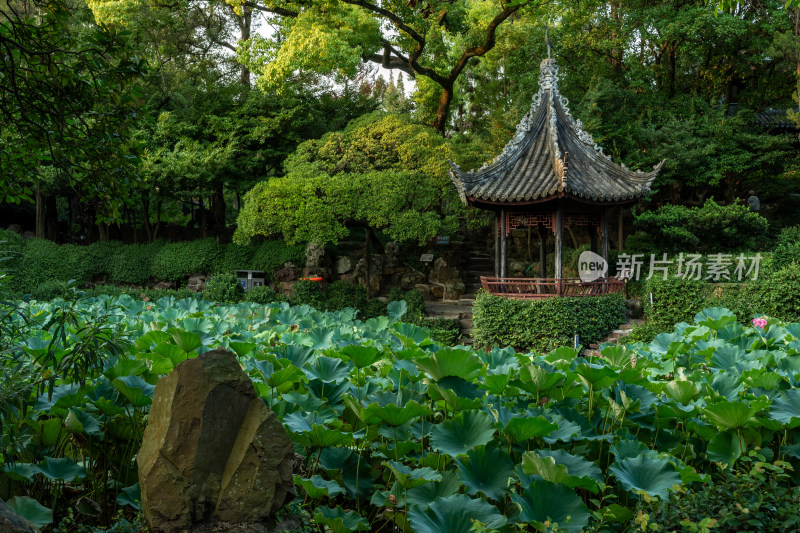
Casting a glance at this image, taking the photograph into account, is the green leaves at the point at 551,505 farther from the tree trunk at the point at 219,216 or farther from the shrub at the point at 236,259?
the tree trunk at the point at 219,216

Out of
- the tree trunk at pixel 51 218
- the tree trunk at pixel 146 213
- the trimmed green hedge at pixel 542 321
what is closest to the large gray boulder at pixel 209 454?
the trimmed green hedge at pixel 542 321

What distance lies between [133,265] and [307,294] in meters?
6.78

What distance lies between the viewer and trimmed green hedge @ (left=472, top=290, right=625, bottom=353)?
36.1ft

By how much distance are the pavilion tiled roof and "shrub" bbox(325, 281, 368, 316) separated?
4102 mm

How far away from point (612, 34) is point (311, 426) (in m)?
19.6

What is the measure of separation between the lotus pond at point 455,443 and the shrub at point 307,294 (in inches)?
474

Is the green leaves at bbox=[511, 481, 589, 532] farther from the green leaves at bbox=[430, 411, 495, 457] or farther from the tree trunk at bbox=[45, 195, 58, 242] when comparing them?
the tree trunk at bbox=[45, 195, 58, 242]

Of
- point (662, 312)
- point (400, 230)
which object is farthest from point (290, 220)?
point (662, 312)

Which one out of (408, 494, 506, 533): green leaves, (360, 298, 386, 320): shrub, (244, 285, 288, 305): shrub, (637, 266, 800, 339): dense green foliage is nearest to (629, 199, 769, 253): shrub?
(637, 266, 800, 339): dense green foliage

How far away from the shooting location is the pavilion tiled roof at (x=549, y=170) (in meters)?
11.7

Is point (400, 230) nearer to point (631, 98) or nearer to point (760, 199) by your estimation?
point (631, 98)

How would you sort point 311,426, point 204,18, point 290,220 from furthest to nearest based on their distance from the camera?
point 204,18 → point 290,220 → point 311,426

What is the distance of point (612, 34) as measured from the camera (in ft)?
61.4

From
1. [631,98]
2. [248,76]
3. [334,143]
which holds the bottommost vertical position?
[334,143]
